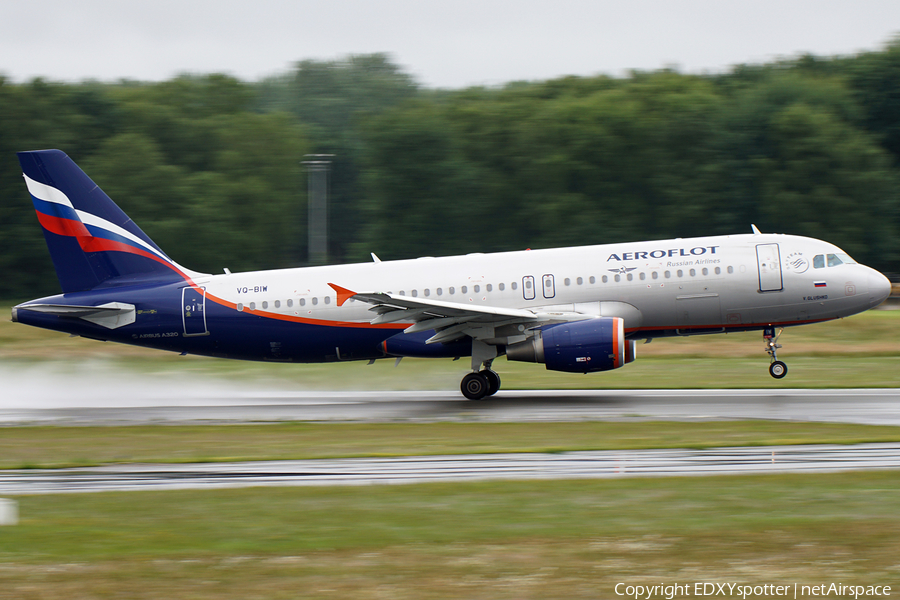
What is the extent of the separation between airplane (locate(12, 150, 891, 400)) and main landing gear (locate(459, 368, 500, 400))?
3 centimetres

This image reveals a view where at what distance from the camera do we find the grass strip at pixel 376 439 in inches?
610

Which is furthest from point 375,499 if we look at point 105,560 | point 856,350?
point 856,350

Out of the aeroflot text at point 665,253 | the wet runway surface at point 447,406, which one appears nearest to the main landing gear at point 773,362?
the wet runway surface at point 447,406

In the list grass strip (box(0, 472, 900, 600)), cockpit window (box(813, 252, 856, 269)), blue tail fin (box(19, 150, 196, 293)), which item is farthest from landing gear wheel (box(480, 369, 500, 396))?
grass strip (box(0, 472, 900, 600))

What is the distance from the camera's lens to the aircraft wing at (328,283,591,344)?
20.7m

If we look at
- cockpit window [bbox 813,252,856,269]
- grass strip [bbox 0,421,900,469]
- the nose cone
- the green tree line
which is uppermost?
the green tree line

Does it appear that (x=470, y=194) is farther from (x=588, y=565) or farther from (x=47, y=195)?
(x=588, y=565)

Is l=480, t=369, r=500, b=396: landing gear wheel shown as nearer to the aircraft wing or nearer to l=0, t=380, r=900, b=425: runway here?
l=0, t=380, r=900, b=425: runway

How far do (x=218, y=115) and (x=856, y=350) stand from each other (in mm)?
46763

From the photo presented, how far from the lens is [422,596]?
323 inches

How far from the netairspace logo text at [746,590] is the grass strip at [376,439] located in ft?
23.1

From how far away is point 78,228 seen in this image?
2336cm

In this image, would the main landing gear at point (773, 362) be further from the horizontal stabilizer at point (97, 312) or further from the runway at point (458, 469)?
the horizontal stabilizer at point (97, 312)

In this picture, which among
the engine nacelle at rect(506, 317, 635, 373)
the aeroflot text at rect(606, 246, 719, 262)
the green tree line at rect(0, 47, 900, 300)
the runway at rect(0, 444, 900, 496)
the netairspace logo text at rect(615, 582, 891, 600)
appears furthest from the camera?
the green tree line at rect(0, 47, 900, 300)
